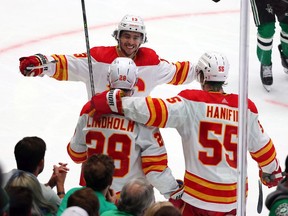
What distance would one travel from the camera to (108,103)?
3.30m

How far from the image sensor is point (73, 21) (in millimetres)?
6711

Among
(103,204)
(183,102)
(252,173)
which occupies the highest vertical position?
(183,102)

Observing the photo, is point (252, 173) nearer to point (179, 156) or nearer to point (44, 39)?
point (179, 156)

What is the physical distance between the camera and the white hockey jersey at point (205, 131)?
333 centimetres

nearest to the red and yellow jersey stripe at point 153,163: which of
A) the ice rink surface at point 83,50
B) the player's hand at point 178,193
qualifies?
the player's hand at point 178,193

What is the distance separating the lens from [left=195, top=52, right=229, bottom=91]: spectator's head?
347cm

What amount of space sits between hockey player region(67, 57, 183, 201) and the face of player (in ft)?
1.63

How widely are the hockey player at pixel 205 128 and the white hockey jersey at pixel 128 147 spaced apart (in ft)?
0.15

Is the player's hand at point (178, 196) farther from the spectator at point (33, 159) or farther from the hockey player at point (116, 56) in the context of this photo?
the hockey player at point (116, 56)

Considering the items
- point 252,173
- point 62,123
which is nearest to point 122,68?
point 252,173

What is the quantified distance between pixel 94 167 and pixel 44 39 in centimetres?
349

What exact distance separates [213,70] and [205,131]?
259 mm

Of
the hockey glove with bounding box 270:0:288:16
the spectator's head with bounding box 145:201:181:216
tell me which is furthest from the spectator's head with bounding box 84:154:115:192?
the hockey glove with bounding box 270:0:288:16

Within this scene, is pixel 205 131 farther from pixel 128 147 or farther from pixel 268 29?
pixel 268 29
